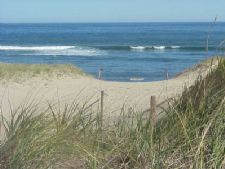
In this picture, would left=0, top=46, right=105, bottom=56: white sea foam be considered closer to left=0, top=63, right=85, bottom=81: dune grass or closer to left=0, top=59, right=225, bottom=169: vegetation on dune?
left=0, top=63, right=85, bottom=81: dune grass

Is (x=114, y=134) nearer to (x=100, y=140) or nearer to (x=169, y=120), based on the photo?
(x=100, y=140)

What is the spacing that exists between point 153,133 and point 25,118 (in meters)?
1.05

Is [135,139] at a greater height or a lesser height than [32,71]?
greater

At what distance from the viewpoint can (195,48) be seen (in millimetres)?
54250

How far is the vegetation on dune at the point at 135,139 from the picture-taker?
419 centimetres

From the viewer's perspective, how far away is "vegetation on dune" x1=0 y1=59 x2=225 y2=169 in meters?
4.19

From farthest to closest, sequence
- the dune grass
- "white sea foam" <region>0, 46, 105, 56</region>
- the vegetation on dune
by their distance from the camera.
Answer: "white sea foam" <region>0, 46, 105, 56</region> < the dune grass < the vegetation on dune

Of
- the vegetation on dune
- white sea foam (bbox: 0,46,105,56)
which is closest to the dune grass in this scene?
the vegetation on dune

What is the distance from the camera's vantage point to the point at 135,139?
4.41 m

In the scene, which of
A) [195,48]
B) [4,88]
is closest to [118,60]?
[195,48]

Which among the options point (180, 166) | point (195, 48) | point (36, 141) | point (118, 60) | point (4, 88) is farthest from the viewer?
point (195, 48)

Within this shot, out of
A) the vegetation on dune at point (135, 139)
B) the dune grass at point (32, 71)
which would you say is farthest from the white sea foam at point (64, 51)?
the vegetation on dune at point (135, 139)

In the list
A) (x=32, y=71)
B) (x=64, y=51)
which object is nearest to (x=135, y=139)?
(x=32, y=71)

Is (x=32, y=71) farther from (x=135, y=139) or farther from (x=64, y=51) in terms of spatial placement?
(x=64, y=51)
